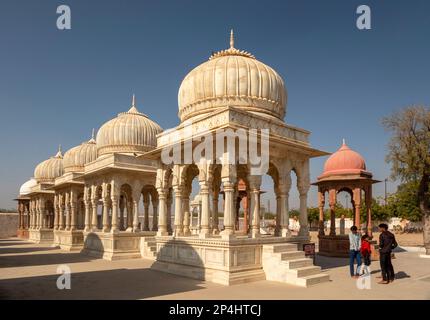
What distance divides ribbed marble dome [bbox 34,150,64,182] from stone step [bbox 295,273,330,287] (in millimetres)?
31779

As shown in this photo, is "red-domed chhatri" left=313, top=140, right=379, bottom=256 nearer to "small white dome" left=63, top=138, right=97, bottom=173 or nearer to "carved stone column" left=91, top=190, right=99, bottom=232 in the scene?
"carved stone column" left=91, top=190, right=99, bottom=232

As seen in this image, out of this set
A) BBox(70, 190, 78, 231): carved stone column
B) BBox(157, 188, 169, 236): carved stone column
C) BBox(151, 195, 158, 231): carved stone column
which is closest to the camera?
BBox(157, 188, 169, 236): carved stone column

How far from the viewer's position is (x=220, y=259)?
12.1 meters

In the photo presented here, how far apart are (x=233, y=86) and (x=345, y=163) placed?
37.9 feet

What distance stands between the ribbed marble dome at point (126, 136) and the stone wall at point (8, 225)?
97.5ft

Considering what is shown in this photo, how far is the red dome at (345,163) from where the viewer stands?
2281 centimetres

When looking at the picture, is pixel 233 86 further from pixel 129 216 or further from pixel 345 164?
pixel 129 216

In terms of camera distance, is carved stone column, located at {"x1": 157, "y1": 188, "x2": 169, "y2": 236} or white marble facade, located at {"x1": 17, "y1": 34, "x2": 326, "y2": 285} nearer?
white marble facade, located at {"x1": 17, "y1": 34, "x2": 326, "y2": 285}

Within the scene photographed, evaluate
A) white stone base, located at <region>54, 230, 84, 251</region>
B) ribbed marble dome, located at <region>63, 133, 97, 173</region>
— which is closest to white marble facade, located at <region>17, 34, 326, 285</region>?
white stone base, located at <region>54, 230, 84, 251</region>

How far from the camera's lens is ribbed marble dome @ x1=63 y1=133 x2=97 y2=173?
97.5 feet

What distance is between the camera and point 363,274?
1276 cm

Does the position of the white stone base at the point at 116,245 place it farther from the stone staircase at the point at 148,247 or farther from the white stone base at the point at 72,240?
the white stone base at the point at 72,240

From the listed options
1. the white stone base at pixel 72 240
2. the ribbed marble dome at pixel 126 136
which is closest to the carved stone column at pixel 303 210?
the ribbed marble dome at pixel 126 136
